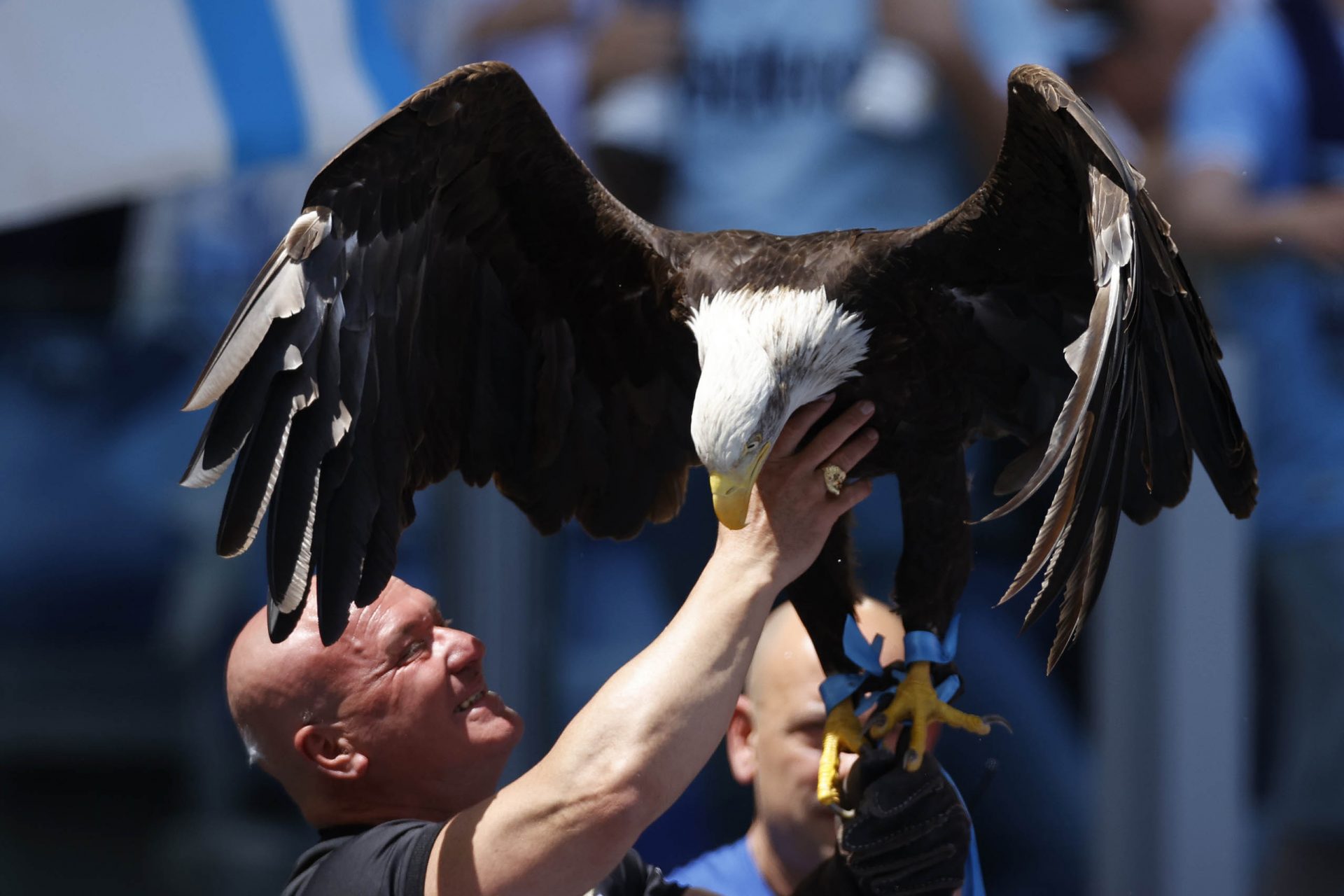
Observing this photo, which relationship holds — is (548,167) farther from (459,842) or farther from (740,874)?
(740,874)

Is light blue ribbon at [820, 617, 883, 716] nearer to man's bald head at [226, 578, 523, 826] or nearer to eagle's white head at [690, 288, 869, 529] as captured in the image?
eagle's white head at [690, 288, 869, 529]

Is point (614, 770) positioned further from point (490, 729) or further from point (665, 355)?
point (665, 355)

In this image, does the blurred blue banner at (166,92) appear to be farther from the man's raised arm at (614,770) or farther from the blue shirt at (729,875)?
the man's raised arm at (614,770)

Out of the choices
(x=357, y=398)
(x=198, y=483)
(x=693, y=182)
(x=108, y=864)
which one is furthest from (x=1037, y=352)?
(x=108, y=864)

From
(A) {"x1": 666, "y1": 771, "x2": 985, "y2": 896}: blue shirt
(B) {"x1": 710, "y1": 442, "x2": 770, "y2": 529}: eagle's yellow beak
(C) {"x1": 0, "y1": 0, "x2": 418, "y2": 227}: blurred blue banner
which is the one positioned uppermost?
(C) {"x1": 0, "y1": 0, "x2": 418, "y2": 227}: blurred blue banner

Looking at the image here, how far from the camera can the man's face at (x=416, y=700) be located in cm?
218

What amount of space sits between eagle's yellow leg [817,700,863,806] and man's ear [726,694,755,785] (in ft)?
1.63

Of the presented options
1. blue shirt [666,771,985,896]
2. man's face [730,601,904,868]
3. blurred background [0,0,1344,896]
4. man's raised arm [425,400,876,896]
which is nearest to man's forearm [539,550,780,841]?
man's raised arm [425,400,876,896]

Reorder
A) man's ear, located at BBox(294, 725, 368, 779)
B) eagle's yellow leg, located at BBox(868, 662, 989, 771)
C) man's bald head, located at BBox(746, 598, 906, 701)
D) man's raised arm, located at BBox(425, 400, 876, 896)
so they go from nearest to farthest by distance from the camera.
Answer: man's raised arm, located at BBox(425, 400, 876, 896) < man's ear, located at BBox(294, 725, 368, 779) < eagle's yellow leg, located at BBox(868, 662, 989, 771) < man's bald head, located at BBox(746, 598, 906, 701)

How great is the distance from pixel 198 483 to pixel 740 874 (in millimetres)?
1386

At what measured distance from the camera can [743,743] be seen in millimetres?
2996

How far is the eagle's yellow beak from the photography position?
2.10 metres

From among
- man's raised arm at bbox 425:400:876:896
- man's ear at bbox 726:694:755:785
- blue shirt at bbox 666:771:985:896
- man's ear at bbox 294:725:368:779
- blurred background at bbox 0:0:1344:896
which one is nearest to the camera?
man's raised arm at bbox 425:400:876:896

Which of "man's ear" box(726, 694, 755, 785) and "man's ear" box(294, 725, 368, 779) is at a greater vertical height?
"man's ear" box(294, 725, 368, 779)
